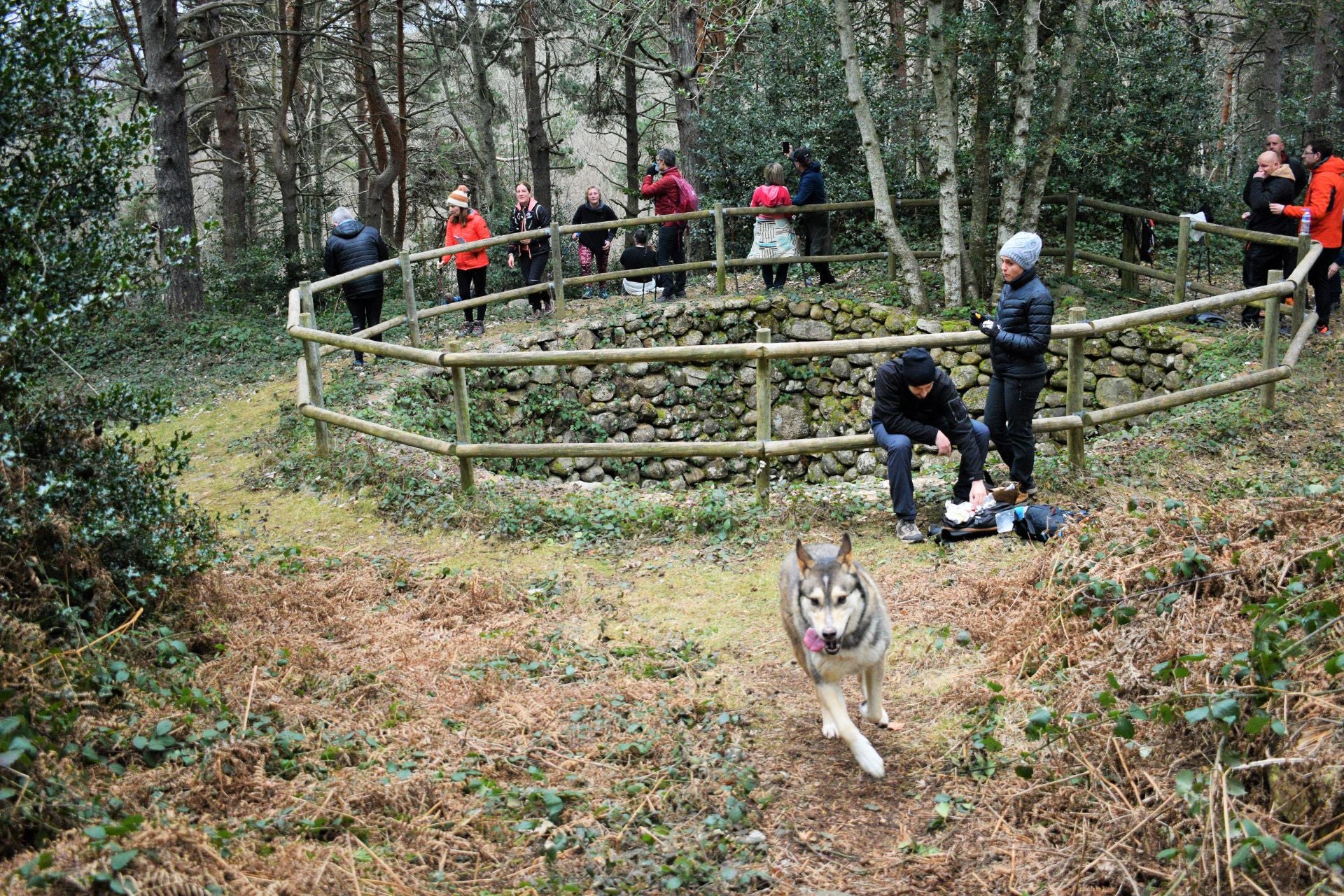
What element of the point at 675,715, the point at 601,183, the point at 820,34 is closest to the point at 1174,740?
the point at 675,715

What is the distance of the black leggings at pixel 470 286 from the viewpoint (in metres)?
13.6

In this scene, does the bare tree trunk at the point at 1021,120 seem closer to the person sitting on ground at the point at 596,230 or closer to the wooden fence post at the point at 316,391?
the person sitting on ground at the point at 596,230

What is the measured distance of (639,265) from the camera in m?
15.4

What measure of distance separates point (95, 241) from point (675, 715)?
353 centimetres

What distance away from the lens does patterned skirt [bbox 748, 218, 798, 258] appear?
14.5 meters

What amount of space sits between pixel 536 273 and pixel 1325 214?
898 cm

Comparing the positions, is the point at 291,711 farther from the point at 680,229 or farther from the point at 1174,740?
the point at 680,229

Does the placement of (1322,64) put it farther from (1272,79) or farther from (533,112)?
(533,112)

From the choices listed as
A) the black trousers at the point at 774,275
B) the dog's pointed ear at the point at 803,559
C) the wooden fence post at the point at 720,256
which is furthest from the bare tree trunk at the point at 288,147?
the dog's pointed ear at the point at 803,559

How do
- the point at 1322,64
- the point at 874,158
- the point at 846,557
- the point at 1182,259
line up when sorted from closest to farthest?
1. the point at 846,557
2. the point at 1182,259
3. the point at 874,158
4. the point at 1322,64

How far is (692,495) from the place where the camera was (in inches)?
331

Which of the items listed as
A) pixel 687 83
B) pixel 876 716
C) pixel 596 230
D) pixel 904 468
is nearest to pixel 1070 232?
pixel 596 230

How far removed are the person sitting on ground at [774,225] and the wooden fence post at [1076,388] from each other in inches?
279

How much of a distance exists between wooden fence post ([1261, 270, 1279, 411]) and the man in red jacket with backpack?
7.76m
